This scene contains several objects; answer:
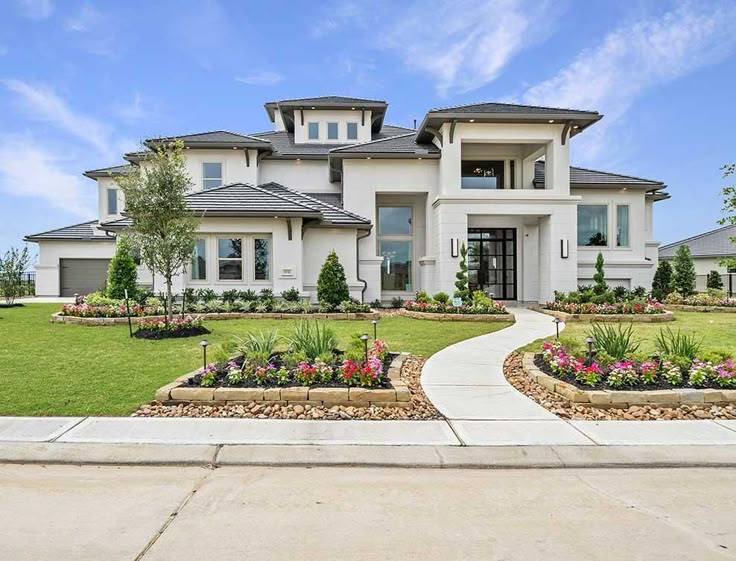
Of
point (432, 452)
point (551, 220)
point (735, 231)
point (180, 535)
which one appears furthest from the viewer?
point (735, 231)

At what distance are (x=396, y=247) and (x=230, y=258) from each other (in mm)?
7805

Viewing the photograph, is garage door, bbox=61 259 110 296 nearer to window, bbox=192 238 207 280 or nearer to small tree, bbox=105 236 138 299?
small tree, bbox=105 236 138 299

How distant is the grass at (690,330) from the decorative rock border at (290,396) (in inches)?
148

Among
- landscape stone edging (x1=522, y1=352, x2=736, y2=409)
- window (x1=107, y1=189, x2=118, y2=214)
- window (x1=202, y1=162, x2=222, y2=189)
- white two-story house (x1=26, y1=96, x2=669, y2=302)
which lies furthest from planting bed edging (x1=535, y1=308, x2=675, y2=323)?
window (x1=107, y1=189, x2=118, y2=214)

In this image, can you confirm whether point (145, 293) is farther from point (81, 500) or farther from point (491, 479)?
point (491, 479)

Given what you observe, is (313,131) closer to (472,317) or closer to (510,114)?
(510,114)

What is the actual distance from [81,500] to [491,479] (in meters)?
3.34

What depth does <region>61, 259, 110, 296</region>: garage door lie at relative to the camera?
2641 cm

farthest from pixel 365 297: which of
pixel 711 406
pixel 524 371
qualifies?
pixel 711 406

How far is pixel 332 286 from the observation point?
51.9 feet

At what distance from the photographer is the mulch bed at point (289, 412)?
552 cm

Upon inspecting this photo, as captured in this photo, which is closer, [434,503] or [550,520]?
[550,520]

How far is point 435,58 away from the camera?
1773 cm

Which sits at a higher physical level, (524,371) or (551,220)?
(551,220)
